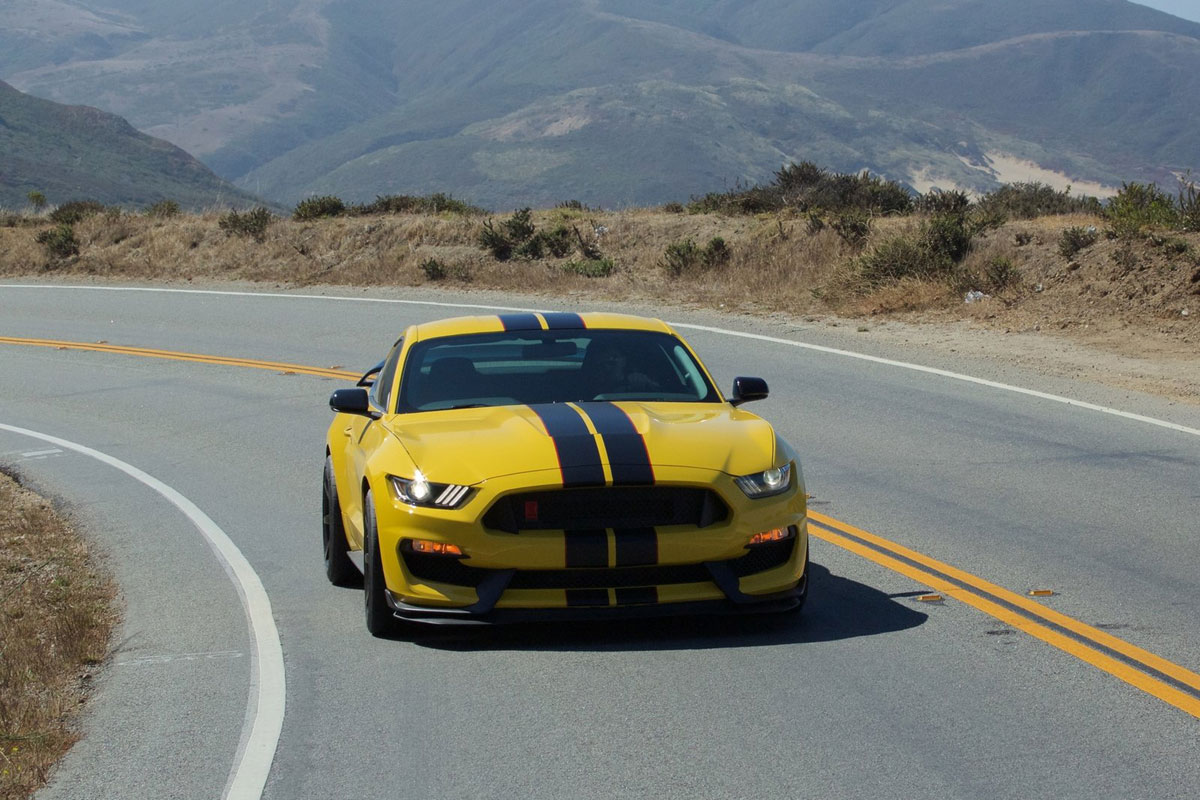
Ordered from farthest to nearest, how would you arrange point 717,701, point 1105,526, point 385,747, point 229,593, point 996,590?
point 1105,526, point 229,593, point 996,590, point 717,701, point 385,747

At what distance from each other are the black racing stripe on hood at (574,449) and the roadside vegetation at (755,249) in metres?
12.1

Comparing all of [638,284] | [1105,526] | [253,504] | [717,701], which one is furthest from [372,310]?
[717,701]

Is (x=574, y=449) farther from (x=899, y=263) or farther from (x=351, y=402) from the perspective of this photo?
(x=899, y=263)

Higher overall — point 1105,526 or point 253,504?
point 1105,526

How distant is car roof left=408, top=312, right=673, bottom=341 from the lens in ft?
26.9

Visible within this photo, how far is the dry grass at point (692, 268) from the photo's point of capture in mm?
18562

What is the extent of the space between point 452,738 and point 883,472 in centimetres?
612

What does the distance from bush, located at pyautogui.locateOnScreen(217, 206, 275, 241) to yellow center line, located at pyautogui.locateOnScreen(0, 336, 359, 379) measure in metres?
9.36

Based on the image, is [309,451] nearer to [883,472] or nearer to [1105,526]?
[883,472]

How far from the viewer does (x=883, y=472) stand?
11055 millimetres

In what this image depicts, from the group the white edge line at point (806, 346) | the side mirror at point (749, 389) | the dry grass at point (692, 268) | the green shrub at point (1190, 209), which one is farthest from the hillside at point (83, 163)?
the side mirror at point (749, 389)

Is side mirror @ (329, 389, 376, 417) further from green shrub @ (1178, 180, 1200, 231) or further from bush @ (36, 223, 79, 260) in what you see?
bush @ (36, 223, 79, 260)

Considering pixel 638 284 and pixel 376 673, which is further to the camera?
pixel 638 284

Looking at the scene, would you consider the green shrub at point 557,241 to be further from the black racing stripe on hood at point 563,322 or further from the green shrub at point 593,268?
the black racing stripe on hood at point 563,322
